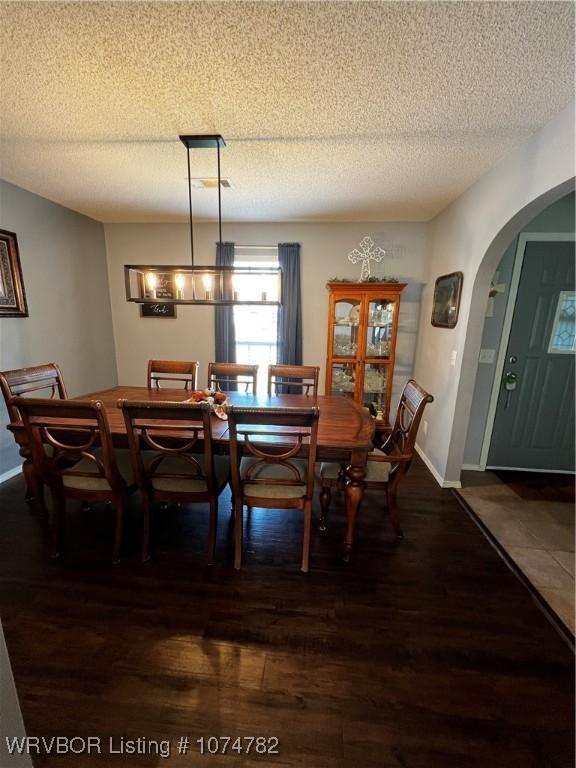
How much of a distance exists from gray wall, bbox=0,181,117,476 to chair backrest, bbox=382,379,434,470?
3.37m

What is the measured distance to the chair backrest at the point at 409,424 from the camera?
6.17ft

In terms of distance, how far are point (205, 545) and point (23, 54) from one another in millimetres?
2702

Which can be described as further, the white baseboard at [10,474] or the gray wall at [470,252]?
the white baseboard at [10,474]

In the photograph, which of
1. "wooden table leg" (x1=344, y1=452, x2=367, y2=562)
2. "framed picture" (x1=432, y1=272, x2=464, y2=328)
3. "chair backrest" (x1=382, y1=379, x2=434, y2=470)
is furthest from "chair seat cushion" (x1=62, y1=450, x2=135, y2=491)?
"framed picture" (x1=432, y1=272, x2=464, y2=328)

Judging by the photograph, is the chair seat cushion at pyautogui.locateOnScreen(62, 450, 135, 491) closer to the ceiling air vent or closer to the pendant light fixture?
the pendant light fixture

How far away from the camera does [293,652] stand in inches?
55.0

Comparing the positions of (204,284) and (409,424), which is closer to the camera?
(409,424)

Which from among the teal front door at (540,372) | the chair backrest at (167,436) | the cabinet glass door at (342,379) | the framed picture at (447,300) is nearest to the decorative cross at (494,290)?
the teal front door at (540,372)

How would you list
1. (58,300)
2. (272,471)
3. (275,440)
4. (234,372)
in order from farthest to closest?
(58,300) < (234,372) < (272,471) < (275,440)

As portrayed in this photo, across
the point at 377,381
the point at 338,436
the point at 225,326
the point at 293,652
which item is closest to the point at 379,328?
the point at 377,381

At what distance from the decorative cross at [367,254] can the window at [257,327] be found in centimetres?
101

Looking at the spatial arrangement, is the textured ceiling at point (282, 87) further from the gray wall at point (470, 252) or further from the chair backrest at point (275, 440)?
the chair backrest at point (275, 440)

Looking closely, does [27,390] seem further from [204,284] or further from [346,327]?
[346,327]

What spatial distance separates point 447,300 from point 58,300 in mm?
4072
